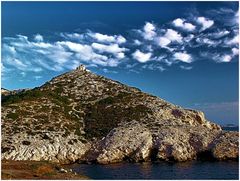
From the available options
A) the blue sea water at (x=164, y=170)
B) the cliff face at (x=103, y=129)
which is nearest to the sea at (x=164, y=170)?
the blue sea water at (x=164, y=170)

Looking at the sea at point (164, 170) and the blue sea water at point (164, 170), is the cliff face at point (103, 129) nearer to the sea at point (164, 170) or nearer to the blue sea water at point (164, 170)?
the sea at point (164, 170)

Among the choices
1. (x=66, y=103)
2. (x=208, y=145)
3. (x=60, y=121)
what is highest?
(x=66, y=103)

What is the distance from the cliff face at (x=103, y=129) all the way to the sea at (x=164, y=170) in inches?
160

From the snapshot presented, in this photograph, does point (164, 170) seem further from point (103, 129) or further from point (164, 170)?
point (103, 129)

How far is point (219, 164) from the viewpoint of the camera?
6588cm

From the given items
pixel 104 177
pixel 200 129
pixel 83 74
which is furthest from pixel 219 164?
pixel 83 74

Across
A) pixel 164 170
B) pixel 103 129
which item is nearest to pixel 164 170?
pixel 164 170

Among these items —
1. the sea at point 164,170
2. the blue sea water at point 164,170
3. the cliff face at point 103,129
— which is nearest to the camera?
the sea at point 164,170

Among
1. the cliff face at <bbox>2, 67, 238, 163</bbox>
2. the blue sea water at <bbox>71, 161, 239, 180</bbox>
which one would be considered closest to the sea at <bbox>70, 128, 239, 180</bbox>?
the blue sea water at <bbox>71, 161, 239, 180</bbox>

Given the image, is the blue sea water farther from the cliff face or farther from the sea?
the cliff face

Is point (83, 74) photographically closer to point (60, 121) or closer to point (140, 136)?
point (60, 121)

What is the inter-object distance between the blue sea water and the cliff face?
14.8 ft

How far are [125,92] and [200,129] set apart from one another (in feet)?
102

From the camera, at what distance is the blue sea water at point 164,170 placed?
5421 centimetres
